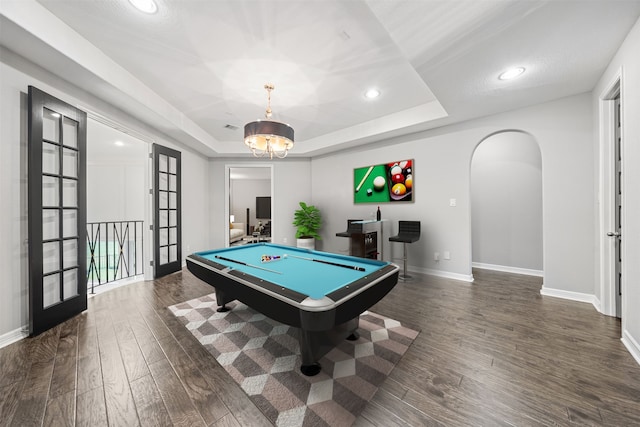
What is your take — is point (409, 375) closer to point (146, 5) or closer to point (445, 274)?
point (445, 274)

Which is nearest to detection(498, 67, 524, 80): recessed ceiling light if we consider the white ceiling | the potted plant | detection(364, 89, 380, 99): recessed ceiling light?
the white ceiling

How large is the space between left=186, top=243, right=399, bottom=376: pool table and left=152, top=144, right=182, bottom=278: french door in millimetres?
2128

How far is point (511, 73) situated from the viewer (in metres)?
2.32

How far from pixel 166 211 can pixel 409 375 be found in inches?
173

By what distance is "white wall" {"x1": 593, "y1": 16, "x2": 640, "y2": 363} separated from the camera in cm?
171

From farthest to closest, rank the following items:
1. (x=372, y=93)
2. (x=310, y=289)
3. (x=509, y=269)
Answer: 1. (x=509, y=269)
2. (x=372, y=93)
3. (x=310, y=289)

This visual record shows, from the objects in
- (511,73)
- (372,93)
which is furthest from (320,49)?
(511,73)

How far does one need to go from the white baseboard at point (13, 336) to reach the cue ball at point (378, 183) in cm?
484

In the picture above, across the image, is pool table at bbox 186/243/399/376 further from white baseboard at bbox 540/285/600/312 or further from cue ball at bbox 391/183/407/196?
white baseboard at bbox 540/285/600/312

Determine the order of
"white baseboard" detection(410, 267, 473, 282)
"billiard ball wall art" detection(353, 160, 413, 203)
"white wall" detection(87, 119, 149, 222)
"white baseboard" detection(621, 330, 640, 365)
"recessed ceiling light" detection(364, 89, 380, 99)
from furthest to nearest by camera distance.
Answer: "white wall" detection(87, 119, 149, 222) → "billiard ball wall art" detection(353, 160, 413, 203) → "white baseboard" detection(410, 267, 473, 282) → "recessed ceiling light" detection(364, 89, 380, 99) → "white baseboard" detection(621, 330, 640, 365)

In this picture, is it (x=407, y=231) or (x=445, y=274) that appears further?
(x=407, y=231)

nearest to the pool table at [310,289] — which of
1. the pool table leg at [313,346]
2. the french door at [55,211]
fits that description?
the pool table leg at [313,346]

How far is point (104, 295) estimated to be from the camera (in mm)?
3051

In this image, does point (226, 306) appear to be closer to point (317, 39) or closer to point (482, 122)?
point (317, 39)
